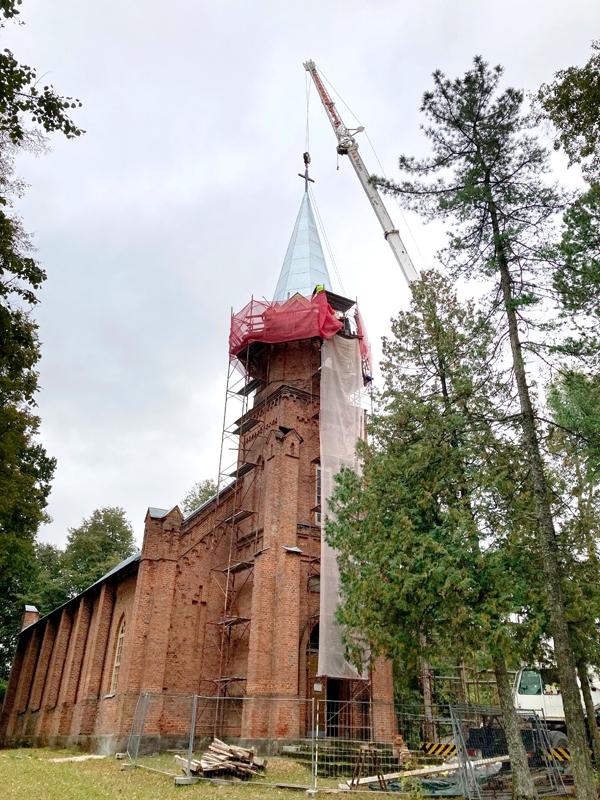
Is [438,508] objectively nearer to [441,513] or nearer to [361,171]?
[441,513]

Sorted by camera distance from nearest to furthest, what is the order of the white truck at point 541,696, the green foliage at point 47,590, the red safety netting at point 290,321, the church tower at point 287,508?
the church tower at point 287,508
the white truck at point 541,696
the red safety netting at point 290,321
the green foliage at point 47,590

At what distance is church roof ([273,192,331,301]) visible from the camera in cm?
2683

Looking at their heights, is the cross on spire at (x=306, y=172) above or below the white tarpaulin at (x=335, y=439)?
above

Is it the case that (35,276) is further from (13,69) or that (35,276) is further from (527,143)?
(527,143)

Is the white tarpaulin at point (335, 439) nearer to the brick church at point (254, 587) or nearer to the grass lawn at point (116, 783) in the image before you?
the brick church at point (254, 587)

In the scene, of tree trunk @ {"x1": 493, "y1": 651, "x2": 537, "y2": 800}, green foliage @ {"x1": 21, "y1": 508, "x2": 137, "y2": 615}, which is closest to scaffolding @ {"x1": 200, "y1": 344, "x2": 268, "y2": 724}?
tree trunk @ {"x1": 493, "y1": 651, "x2": 537, "y2": 800}

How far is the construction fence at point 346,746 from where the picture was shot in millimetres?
12698

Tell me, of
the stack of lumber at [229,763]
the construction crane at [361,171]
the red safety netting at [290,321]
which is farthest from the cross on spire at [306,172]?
the stack of lumber at [229,763]

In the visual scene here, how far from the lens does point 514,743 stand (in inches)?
456

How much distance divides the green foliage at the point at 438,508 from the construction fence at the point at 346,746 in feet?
6.81

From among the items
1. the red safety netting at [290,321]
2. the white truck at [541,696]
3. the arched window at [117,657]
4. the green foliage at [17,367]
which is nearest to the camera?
the green foliage at [17,367]

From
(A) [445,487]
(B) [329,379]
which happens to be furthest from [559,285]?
(B) [329,379]

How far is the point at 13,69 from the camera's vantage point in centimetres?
773

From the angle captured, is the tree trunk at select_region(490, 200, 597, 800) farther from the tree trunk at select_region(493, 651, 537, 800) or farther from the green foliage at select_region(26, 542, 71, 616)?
the green foliage at select_region(26, 542, 71, 616)
